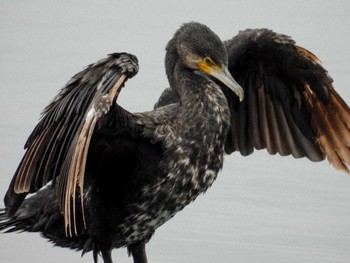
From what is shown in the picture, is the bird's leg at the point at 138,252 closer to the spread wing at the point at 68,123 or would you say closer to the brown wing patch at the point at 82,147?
the spread wing at the point at 68,123

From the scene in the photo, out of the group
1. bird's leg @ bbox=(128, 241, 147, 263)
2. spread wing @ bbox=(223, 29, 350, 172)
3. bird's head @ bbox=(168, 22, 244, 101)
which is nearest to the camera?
bird's head @ bbox=(168, 22, 244, 101)

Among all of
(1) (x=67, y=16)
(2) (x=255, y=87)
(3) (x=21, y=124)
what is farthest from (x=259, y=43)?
(1) (x=67, y=16)

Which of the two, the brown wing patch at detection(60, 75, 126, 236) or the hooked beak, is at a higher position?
the hooked beak

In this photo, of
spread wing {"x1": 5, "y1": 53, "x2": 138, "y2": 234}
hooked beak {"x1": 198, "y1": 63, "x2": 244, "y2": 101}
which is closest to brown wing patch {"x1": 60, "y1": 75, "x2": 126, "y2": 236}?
spread wing {"x1": 5, "y1": 53, "x2": 138, "y2": 234}

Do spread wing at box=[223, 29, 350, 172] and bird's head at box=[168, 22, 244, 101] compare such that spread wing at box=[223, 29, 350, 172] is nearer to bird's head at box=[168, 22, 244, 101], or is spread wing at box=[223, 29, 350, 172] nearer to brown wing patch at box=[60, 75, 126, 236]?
bird's head at box=[168, 22, 244, 101]

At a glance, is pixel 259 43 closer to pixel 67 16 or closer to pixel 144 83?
pixel 144 83

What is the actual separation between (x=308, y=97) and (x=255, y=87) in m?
0.34

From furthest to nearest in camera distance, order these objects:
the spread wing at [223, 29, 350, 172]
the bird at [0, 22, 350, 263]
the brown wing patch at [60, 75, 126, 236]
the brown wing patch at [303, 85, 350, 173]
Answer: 1. the brown wing patch at [303, 85, 350, 173]
2. the spread wing at [223, 29, 350, 172]
3. the bird at [0, 22, 350, 263]
4. the brown wing patch at [60, 75, 126, 236]

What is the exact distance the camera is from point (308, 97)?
873 centimetres

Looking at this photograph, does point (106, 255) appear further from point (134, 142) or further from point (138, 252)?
point (134, 142)

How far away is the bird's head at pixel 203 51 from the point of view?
7.75 m

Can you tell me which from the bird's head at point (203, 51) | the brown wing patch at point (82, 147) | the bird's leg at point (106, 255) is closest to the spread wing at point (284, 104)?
the bird's head at point (203, 51)

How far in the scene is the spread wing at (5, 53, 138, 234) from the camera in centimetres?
689

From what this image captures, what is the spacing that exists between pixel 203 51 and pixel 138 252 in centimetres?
125
